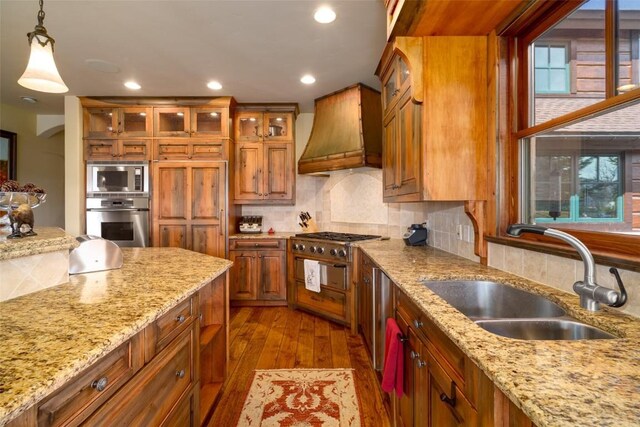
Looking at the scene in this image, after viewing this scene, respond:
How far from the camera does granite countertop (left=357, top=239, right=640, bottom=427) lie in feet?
1.71

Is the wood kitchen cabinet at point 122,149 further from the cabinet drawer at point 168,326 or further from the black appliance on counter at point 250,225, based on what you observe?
the cabinet drawer at point 168,326

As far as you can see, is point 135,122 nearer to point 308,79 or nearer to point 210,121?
point 210,121

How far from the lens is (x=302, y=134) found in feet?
14.1

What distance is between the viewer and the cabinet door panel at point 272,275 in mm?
3727

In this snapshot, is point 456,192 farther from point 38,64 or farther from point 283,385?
point 38,64

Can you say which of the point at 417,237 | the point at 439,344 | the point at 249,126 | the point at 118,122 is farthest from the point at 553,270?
the point at 118,122

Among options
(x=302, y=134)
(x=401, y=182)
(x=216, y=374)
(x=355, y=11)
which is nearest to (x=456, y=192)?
(x=401, y=182)

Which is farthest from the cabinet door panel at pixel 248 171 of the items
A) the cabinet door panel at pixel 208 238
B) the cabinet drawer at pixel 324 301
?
the cabinet drawer at pixel 324 301

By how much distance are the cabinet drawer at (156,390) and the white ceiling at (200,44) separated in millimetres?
2103

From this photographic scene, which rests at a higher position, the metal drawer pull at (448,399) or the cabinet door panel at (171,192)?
the cabinet door panel at (171,192)

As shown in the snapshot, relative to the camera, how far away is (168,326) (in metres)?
1.20

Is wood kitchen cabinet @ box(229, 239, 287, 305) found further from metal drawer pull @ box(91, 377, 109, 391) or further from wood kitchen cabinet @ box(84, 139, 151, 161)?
metal drawer pull @ box(91, 377, 109, 391)

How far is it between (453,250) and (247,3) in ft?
7.41

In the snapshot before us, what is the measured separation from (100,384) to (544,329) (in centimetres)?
141
